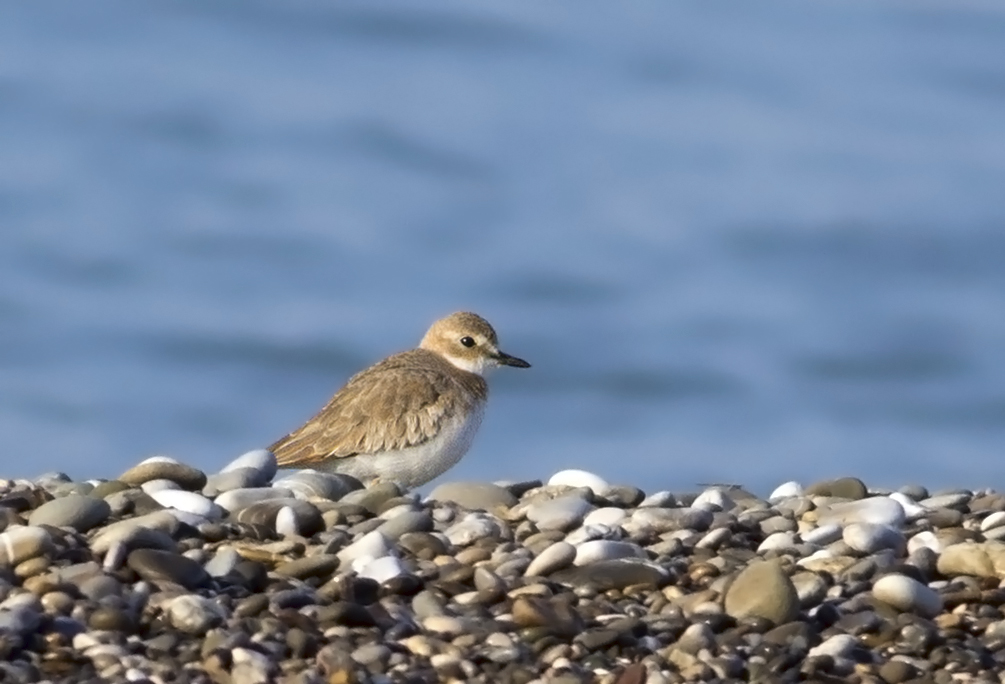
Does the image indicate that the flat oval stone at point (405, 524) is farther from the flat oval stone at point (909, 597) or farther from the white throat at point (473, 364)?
the white throat at point (473, 364)

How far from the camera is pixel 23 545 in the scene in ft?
16.9

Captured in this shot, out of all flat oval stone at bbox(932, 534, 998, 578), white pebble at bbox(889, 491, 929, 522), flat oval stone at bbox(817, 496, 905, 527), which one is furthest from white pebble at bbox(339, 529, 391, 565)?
white pebble at bbox(889, 491, 929, 522)

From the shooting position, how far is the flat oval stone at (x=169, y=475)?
6.23 m

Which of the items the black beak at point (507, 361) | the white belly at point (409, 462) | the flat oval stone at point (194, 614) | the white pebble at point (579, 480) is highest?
the black beak at point (507, 361)

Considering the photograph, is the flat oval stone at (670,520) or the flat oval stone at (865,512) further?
the flat oval stone at (865,512)

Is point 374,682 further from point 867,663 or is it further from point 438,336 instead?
point 438,336

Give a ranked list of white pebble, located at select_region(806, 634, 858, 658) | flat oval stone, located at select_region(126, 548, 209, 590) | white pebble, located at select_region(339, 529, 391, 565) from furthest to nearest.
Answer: white pebble, located at select_region(339, 529, 391, 565) < flat oval stone, located at select_region(126, 548, 209, 590) < white pebble, located at select_region(806, 634, 858, 658)

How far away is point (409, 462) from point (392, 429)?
151 mm

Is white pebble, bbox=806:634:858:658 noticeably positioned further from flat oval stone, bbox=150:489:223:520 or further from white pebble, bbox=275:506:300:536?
flat oval stone, bbox=150:489:223:520

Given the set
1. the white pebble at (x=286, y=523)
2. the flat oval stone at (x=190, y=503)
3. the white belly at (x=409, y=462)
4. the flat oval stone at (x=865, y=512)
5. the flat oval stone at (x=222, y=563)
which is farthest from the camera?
the white belly at (x=409, y=462)

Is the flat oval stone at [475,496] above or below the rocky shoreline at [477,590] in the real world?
above

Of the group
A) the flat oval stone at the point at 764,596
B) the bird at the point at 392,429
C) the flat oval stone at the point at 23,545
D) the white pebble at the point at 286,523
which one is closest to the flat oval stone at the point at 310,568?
the white pebble at the point at 286,523

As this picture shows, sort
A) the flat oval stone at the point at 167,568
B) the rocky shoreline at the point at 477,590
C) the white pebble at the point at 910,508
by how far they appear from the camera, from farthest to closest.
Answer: the white pebble at the point at 910,508
the flat oval stone at the point at 167,568
the rocky shoreline at the point at 477,590

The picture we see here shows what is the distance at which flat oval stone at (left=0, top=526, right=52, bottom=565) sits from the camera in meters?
5.12
